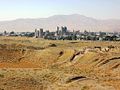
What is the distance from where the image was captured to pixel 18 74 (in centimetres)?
3416

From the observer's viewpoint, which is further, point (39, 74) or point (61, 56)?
point (61, 56)

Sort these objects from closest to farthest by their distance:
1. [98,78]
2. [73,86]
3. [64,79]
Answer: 1. [73,86]
2. [64,79]
3. [98,78]

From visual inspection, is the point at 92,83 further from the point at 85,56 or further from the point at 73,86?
the point at 85,56

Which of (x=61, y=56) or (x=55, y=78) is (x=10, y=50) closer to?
(x=61, y=56)

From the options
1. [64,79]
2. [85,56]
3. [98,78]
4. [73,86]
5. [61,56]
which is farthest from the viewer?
[61,56]

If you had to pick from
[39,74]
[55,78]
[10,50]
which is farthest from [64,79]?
[10,50]

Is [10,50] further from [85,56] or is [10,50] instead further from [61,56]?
[85,56]

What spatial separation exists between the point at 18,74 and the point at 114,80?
10252mm

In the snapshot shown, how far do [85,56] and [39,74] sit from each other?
1468 cm

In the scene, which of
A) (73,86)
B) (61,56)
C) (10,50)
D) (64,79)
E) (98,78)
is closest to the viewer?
(73,86)

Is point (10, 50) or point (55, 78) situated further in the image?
point (10, 50)

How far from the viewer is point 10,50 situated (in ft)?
202

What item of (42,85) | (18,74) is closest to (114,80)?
(42,85)

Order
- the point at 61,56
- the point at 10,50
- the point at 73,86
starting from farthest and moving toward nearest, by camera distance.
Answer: the point at 10,50, the point at 61,56, the point at 73,86
